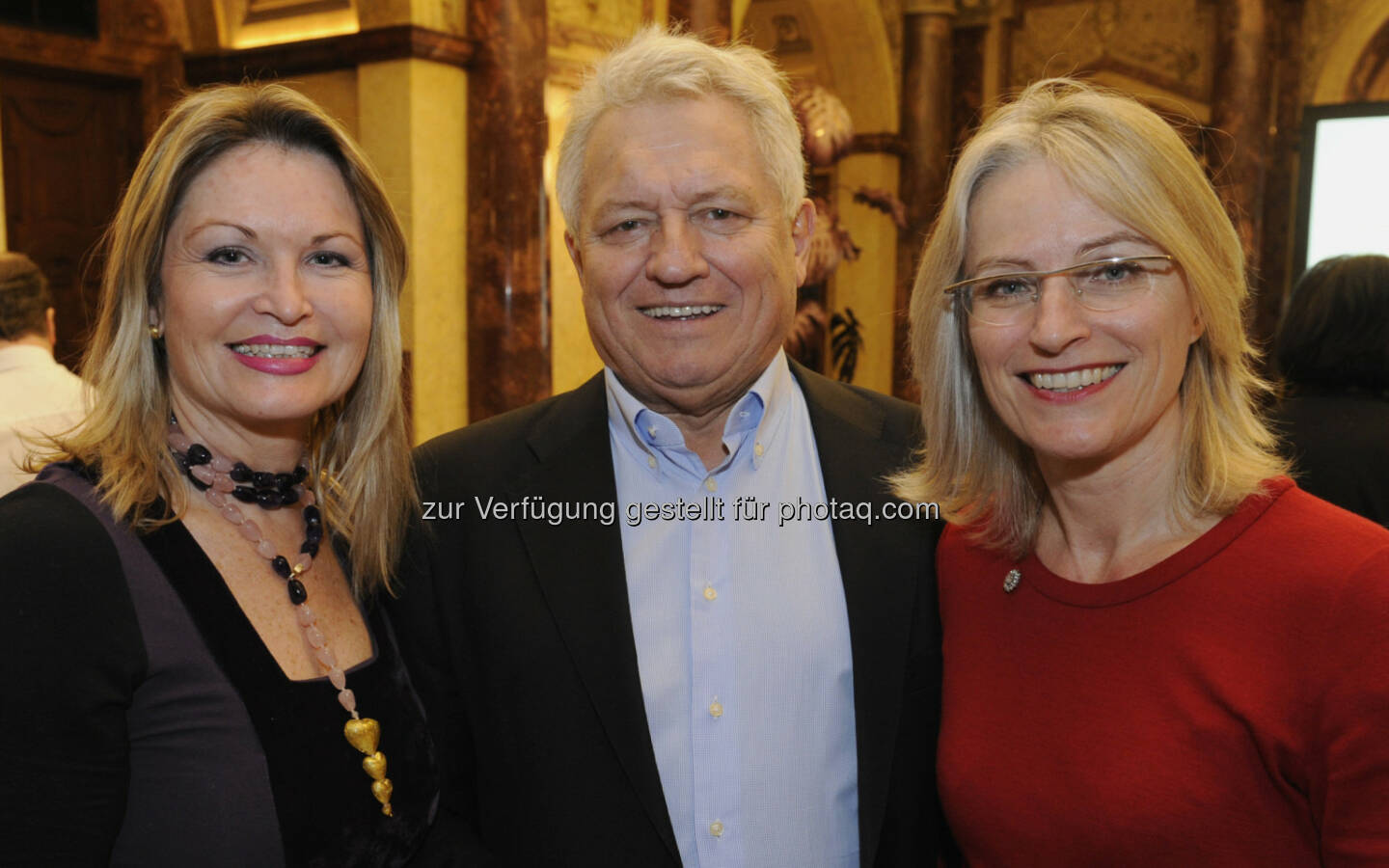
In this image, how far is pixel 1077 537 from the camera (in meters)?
1.76

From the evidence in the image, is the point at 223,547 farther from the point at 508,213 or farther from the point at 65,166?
the point at 65,166

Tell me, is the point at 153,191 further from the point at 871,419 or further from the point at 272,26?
the point at 272,26

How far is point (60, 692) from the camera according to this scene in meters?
1.40

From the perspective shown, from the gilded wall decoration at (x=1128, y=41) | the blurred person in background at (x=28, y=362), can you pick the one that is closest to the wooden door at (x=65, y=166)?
the blurred person in background at (x=28, y=362)

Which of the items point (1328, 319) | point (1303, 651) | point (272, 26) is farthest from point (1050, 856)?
point (272, 26)

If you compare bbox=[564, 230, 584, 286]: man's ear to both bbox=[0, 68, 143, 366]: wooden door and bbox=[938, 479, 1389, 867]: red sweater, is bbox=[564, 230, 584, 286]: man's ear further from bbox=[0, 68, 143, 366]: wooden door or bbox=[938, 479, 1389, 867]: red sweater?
bbox=[0, 68, 143, 366]: wooden door

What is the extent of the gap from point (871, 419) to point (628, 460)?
0.52 m

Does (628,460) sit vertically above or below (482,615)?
above

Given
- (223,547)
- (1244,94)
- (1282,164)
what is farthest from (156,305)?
(1282,164)

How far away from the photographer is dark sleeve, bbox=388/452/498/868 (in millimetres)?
1983

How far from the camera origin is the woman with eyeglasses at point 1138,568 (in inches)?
55.7

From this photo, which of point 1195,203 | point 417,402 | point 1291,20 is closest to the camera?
point 1195,203

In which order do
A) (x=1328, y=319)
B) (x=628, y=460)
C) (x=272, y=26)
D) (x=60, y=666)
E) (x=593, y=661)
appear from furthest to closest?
(x=272, y=26)
(x=1328, y=319)
(x=628, y=460)
(x=593, y=661)
(x=60, y=666)

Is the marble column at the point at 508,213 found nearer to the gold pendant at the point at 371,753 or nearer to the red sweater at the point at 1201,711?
the gold pendant at the point at 371,753
